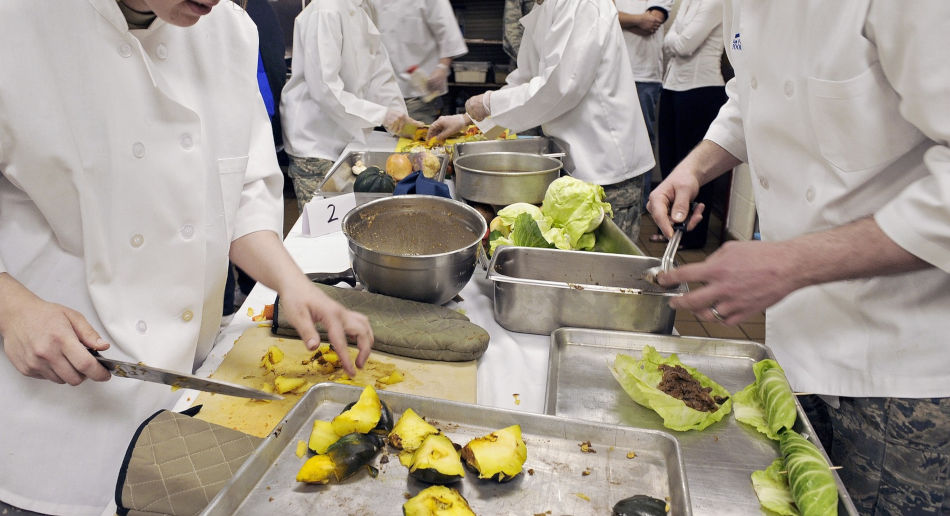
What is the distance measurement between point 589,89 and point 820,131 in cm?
180

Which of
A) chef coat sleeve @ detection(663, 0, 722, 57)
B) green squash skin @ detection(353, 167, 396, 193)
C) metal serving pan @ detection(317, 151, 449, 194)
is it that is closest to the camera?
green squash skin @ detection(353, 167, 396, 193)

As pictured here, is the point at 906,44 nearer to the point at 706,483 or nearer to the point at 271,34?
the point at 706,483

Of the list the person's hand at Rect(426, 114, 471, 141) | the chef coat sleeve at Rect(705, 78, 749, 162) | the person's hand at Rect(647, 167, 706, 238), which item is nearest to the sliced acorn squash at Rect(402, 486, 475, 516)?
the person's hand at Rect(647, 167, 706, 238)

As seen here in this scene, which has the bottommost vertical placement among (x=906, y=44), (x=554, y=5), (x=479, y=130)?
(x=479, y=130)

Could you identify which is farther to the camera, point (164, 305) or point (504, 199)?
point (504, 199)

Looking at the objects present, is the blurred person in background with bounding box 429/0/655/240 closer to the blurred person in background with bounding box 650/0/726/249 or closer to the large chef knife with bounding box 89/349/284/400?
the blurred person in background with bounding box 650/0/726/249

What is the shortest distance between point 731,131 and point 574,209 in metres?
0.55

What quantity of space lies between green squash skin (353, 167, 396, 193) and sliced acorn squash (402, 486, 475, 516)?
169 cm

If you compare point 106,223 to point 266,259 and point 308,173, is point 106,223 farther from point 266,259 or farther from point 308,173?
point 308,173

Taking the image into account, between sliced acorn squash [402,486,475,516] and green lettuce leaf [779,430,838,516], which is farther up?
sliced acorn squash [402,486,475,516]

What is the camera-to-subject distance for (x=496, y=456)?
0.88 meters

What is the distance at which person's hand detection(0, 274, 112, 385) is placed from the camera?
0.94 meters

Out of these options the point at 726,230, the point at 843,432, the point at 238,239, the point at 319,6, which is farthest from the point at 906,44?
the point at 726,230

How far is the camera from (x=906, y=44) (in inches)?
35.9
